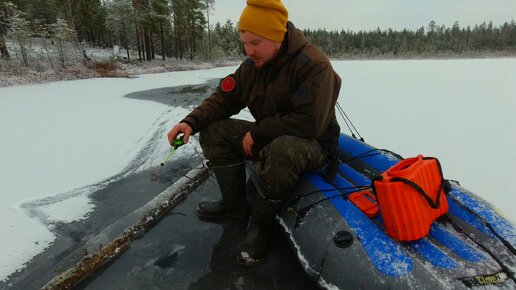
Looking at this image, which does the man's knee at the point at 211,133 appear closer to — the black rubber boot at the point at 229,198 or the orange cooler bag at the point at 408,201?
the black rubber boot at the point at 229,198

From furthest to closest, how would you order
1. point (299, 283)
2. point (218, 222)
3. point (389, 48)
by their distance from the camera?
point (389, 48)
point (218, 222)
point (299, 283)

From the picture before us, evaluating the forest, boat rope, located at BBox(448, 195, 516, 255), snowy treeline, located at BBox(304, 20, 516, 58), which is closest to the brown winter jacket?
boat rope, located at BBox(448, 195, 516, 255)

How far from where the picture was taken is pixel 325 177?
273cm

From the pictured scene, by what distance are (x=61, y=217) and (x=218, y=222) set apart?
1448 mm

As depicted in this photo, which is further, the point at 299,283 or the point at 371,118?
the point at 371,118

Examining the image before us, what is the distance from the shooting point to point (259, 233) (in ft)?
8.43

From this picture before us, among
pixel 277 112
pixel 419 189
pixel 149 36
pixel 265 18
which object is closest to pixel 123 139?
pixel 277 112

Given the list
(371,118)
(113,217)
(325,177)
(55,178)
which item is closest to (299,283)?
(325,177)

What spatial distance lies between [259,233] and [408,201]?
113 centimetres

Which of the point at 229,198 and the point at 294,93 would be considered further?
the point at 229,198

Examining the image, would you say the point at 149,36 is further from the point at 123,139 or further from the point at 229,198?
the point at 229,198

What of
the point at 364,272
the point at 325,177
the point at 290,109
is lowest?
the point at 364,272

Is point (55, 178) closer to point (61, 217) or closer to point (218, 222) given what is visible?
point (61, 217)

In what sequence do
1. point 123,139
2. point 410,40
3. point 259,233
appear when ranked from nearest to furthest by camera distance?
1. point 259,233
2. point 123,139
3. point 410,40
